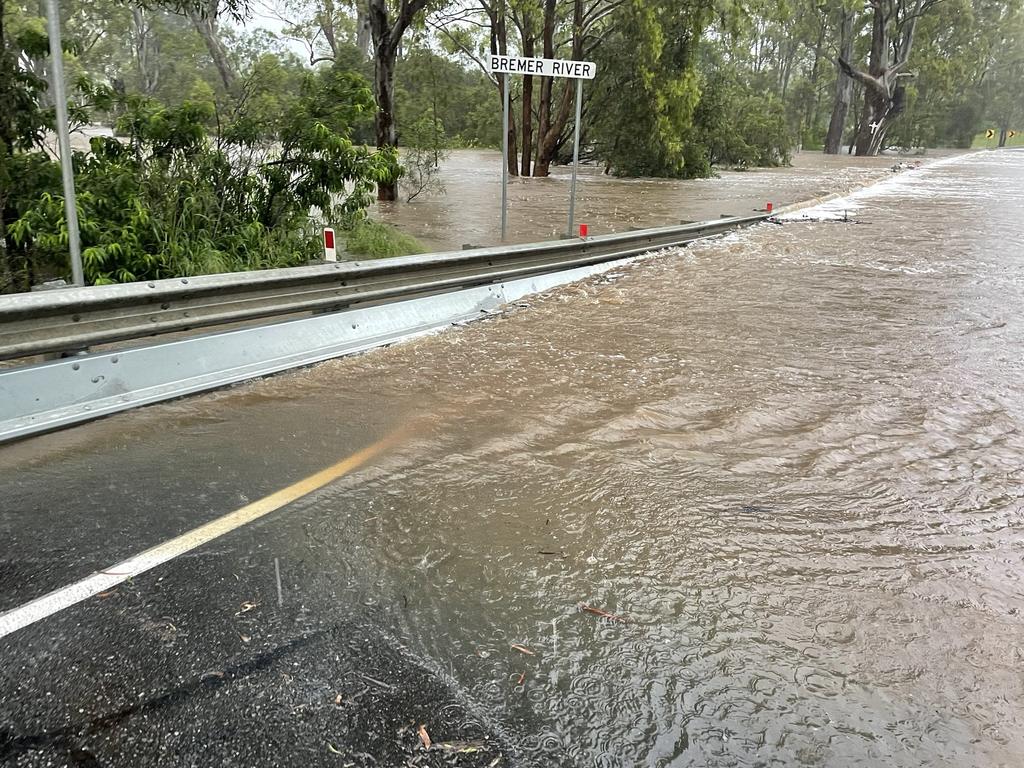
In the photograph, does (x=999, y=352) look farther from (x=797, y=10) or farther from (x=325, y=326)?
(x=797, y=10)

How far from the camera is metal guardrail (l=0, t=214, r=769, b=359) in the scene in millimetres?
5051

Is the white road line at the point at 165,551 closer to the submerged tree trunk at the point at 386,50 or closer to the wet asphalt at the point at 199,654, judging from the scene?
the wet asphalt at the point at 199,654

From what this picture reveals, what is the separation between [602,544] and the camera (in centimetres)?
382

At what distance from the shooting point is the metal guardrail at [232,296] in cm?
505

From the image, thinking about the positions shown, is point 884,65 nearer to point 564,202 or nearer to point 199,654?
point 564,202

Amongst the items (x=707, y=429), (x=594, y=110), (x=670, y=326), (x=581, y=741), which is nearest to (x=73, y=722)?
(x=581, y=741)

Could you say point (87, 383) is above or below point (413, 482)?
above

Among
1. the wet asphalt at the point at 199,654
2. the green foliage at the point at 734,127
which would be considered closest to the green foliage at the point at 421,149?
the wet asphalt at the point at 199,654

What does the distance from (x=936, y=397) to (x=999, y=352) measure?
180 centimetres

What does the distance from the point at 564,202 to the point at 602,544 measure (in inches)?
617

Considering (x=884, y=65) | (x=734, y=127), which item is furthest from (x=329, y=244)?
(x=884, y=65)

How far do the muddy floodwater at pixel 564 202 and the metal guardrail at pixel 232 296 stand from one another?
2.34 metres

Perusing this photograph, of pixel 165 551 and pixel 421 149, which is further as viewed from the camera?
pixel 421 149

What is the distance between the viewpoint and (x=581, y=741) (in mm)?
2580
